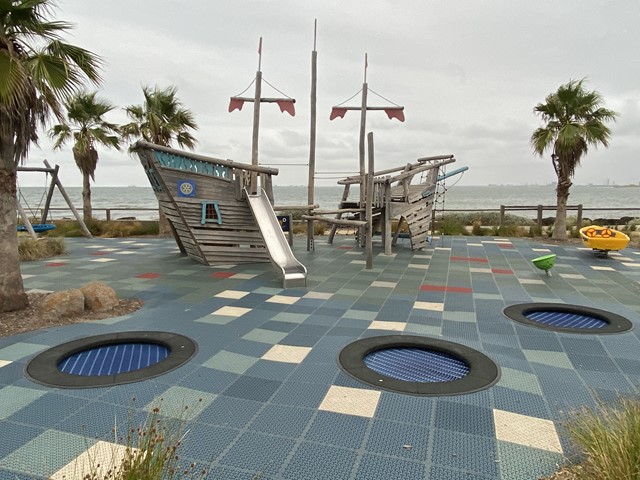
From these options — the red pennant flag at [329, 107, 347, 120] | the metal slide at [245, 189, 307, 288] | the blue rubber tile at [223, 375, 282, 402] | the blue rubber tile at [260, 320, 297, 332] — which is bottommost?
the blue rubber tile at [223, 375, 282, 402]

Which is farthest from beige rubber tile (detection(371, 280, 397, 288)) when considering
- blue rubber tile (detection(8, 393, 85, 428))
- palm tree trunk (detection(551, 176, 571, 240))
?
palm tree trunk (detection(551, 176, 571, 240))

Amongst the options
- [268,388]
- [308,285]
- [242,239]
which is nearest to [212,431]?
[268,388]

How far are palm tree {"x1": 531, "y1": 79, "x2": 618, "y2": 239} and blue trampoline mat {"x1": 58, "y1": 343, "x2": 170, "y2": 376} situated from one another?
11818 mm

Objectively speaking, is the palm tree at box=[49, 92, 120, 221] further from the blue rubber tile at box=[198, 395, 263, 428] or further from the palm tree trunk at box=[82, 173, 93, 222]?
the blue rubber tile at box=[198, 395, 263, 428]

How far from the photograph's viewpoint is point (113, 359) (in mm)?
4051

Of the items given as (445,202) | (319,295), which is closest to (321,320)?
(319,295)

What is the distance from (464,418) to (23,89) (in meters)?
5.38

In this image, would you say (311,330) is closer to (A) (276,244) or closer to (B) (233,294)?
(B) (233,294)

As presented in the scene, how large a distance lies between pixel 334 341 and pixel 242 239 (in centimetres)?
517

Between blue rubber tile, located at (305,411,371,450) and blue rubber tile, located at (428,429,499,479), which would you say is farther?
blue rubber tile, located at (305,411,371,450)

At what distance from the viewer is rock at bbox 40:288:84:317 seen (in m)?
5.11

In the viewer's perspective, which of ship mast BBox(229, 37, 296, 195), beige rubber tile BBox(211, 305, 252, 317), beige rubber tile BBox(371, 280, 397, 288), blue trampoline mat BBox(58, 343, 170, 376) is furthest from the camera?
ship mast BBox(229, 37, 296, 195)

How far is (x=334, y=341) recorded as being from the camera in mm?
4449

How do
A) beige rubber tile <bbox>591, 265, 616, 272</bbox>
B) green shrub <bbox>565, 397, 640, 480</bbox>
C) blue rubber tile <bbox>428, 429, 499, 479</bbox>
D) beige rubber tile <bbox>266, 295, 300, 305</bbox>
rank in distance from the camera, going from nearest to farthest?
green shrub <bbox>565, 397, 640, 480</bbox>, blue rubber tile <bbox>428, 429, 499, 479</bbox>, beige rubber tile <bbox>266, 295, 300, 305</bbox>, beige rubber tile <bbox>591, 265, 616, 272</bbox>
